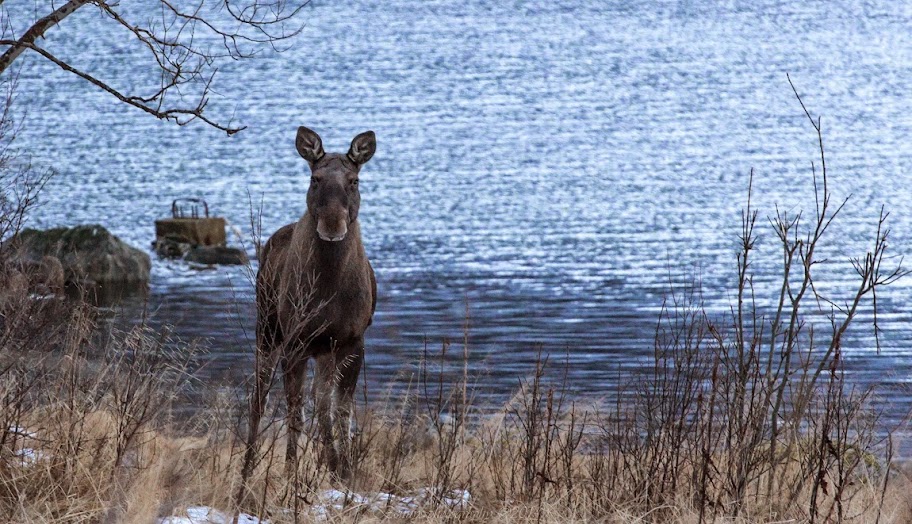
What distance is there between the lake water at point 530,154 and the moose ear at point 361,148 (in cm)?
670

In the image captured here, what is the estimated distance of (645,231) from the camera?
121 feet

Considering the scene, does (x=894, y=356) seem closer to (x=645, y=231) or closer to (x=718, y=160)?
(x=645, y=231)

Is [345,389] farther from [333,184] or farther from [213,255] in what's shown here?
[213,255]

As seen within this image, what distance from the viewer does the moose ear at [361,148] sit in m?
7.46

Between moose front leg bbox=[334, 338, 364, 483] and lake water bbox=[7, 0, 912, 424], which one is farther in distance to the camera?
lake water bbox=[7, 0, 912, 424]

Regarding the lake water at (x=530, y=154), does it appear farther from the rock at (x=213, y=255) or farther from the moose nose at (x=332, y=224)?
the moose nose at (x=332, y=224)

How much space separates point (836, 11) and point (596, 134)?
921 inches

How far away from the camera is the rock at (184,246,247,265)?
29.8 meters

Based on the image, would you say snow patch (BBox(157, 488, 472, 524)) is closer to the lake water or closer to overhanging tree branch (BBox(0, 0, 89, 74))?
overhanging tree branch (BBox(0, 0, 89, 74))

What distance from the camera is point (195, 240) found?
3216 centimetres

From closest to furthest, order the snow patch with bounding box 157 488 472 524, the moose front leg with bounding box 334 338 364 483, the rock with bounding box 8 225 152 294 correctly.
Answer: the snow patch with bounding box 157 488 472 524
the moose front leg with bounding box 334 338 364 483
the rock with bounding box 8 225 152 294

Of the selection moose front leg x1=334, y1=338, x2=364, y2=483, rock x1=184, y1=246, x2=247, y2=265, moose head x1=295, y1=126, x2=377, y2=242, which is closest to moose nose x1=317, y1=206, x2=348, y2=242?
moose head x1=295, y1=126, x2=377, y2=242

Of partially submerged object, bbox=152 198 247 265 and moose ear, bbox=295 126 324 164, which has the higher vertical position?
moose ear, bbox=295 126 324 164

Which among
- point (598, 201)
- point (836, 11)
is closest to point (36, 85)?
point (598, 201)
